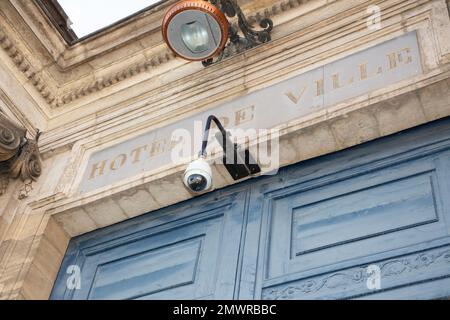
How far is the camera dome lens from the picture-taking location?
4.41 meters

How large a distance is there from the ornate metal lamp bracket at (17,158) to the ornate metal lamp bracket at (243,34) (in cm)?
164

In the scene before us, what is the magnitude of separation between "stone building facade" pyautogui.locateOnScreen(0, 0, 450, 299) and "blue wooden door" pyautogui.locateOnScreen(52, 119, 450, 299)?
16 centimetres

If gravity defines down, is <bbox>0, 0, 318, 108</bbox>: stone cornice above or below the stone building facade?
above

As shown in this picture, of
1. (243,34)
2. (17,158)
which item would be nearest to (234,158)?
(243,34)

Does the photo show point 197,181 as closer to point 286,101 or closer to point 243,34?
point 286,101

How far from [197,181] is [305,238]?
746mm

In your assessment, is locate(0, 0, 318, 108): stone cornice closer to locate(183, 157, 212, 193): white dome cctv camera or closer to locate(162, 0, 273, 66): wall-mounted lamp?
locate(162, 0, 273, 66): wall-mounted lamp

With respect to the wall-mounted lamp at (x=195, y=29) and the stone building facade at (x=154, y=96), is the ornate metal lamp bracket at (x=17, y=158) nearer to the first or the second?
the stone building facade at (x=154, y=96)

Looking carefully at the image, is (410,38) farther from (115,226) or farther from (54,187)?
(54,187)

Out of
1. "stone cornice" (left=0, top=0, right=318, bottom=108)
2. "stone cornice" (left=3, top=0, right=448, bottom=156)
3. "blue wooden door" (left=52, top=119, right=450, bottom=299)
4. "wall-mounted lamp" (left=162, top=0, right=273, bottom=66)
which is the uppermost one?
"stone cornice" (left=0, top=0, right=318, bottom=108)

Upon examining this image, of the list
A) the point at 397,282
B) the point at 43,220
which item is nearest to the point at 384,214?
the point at 397,282

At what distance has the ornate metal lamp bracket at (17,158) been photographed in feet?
19.4

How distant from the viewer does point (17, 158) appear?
20.0 ft

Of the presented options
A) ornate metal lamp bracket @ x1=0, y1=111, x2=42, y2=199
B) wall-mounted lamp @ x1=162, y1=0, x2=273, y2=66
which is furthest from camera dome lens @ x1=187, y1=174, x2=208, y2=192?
ornate metal lamp bracket @ x1=0, y1=111, x2=42, y2=199
